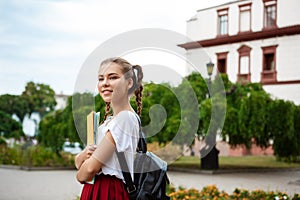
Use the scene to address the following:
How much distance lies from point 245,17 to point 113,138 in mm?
27455

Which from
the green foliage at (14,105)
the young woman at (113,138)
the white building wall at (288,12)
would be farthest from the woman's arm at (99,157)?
the green foliage at (14,105)

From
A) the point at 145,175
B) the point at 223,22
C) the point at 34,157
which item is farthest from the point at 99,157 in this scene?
the point at 223,22

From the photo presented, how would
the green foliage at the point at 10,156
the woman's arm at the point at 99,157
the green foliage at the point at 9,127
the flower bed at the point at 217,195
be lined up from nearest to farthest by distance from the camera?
the woman's arm at the point at 99,157 < the flower bed at the point at 217,195 < the green foliage at the point at 10,156 < the green foliage at the point at 9,127

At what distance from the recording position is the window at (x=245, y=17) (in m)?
28.5

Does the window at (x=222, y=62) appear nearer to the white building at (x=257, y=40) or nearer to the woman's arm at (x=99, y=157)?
the white building at (x=257, y=40)

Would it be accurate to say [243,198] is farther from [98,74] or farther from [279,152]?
[279,152]

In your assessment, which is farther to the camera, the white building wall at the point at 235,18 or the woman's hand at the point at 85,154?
the white building wall at the point at 235,18

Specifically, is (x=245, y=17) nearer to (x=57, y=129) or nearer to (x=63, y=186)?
(x=57, y=129)

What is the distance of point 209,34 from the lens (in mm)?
30609

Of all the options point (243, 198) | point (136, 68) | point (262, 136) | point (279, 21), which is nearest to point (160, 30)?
point (136, 68)

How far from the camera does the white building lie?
86.0ft

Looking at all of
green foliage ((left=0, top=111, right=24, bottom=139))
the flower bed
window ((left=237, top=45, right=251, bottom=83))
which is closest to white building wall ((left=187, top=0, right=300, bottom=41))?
window ((left=237, top=45, right=251, bottom=83))

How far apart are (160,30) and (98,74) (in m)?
0.36

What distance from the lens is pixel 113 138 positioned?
2.30m
